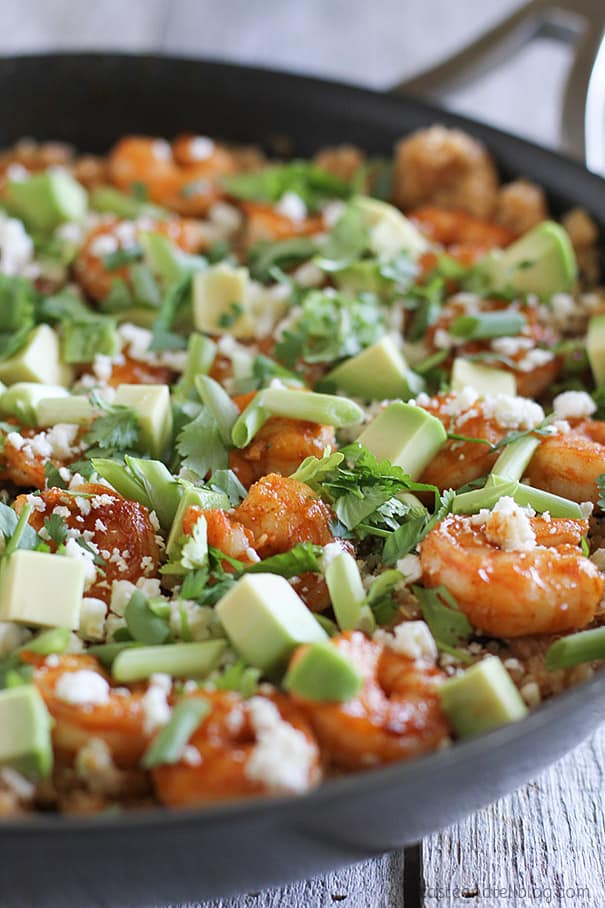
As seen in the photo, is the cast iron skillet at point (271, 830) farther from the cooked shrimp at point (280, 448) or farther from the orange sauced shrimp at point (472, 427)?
the cooked shrimp at point (280, 448)

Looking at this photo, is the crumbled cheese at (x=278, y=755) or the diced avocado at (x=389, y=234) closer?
the crumbled cheese at (x=278, y=755)

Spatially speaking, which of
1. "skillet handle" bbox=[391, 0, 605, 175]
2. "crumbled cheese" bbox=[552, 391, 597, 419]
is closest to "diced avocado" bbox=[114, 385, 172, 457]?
"crumbled cheese" bbox=[552, 391, 597, 419]

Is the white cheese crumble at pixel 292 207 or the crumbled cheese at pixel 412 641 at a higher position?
the white cheese crumble at pixel 292 207

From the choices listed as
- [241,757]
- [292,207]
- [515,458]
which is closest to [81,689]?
[241,757]

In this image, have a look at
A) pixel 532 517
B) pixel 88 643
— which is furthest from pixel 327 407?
pixel 88 643

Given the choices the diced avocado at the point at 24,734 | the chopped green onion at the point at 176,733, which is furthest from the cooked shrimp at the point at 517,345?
the diced avocado at the point at 24,734
